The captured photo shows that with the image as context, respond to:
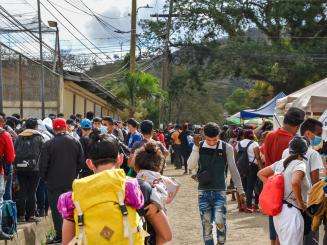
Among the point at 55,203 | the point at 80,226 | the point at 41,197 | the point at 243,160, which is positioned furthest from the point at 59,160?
the point at 80,226

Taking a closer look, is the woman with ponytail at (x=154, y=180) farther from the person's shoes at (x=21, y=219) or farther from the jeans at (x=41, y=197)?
the jeans at (x=41, y=197)

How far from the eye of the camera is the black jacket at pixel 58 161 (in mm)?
9602

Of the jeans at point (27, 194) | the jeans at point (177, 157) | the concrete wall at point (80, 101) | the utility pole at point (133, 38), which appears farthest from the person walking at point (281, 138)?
the concrete wall at point (80, 101)

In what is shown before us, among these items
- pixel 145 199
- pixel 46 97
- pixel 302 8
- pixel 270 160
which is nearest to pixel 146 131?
pixel 270 160

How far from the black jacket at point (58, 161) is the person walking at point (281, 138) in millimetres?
2882

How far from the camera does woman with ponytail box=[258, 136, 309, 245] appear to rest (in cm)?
678

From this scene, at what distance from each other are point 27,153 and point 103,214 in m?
6.54

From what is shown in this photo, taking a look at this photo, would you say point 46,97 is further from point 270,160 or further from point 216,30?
point 216,30

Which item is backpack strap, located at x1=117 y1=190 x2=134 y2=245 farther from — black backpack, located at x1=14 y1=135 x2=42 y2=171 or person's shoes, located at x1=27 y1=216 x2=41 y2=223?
person's shoes, located at x1=27 y1=216 x2=41 y2=223

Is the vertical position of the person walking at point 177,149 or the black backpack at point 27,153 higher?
the black backpack at point 27,153

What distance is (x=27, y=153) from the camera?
1021cm

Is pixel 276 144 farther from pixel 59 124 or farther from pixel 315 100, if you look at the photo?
pixel 315 100

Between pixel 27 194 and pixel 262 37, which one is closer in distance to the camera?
pixel 27 194

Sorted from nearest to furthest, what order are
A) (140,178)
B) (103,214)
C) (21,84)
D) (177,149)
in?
(103,214) < (140,178) < (21,84) < (177,149)
